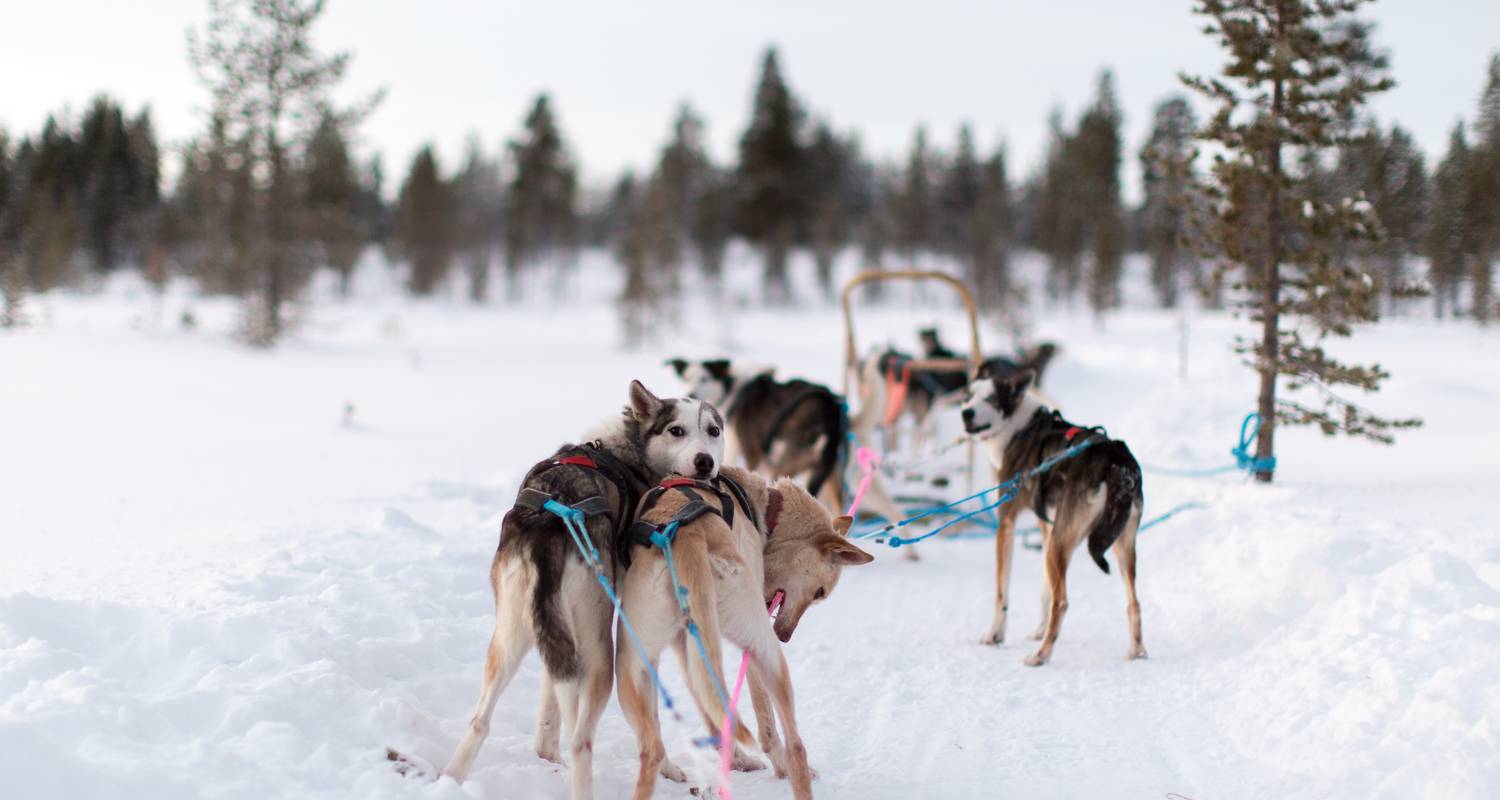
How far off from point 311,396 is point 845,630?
11.8 meters

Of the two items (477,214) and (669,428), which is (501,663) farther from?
(477,214)

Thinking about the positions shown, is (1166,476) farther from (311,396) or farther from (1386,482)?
(311,396)

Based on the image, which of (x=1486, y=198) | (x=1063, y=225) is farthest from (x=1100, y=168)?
(x=1486, y=198)

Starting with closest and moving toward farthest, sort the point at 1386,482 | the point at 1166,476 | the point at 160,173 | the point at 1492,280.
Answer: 1. the point at 1386,482
2. the point at 1166,476
3. the point at 1492,280
4. the point at 160,173

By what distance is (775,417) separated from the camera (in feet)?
26.8

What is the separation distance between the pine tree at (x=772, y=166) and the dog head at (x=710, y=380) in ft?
130

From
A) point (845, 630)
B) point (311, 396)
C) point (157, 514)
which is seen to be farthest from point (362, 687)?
point (311, 396)

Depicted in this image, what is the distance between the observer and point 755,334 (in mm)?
37531

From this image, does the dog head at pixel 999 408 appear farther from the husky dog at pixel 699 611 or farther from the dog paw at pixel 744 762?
the dog paw at pixel 744 762

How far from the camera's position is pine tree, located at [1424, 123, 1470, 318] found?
11781 millimetres

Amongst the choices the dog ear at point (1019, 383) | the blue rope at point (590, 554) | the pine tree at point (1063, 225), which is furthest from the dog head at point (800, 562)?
the pine tree at point (1063, 225)

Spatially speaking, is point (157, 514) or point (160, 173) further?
point (160, 173)

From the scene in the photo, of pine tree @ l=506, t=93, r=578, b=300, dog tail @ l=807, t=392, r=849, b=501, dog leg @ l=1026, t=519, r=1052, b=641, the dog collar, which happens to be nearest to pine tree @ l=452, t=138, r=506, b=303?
pine tree @ l=506, t=93, r=578, b=300

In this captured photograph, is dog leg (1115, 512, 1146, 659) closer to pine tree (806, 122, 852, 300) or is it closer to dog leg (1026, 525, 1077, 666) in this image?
dog leg (1026, 525, 1077, 666)
